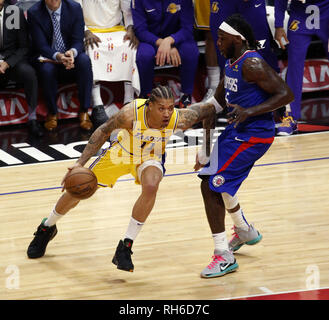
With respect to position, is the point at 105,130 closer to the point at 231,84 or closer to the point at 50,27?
the point at 231,84

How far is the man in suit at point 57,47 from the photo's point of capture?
9242 mm

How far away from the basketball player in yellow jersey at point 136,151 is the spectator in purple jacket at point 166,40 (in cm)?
392

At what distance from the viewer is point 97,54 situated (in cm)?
967

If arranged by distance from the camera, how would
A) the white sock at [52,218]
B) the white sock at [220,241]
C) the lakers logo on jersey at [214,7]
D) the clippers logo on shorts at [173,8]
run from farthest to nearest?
the clippers logo on shorts at [173,8] → the lakers logo on jersey at [214,7] → the white sock at [52,218] → the white sock at [220,241]

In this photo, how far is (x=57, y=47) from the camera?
942 cm

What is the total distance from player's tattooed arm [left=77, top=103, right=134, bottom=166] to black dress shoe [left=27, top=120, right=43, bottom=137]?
3.96m

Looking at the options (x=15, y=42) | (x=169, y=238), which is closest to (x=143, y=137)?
(x=169, y=238)

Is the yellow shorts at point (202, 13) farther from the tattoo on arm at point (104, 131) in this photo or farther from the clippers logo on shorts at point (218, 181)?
the clippers logo on shorts at point (218, 181)

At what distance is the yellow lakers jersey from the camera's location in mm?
5430

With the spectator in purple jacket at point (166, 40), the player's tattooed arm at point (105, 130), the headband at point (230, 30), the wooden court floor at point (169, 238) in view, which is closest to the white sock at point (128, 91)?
the spectator in purple jacket at point (166, 40)

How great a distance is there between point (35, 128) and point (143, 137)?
399 centimetres

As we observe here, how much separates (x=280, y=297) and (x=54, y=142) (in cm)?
475
